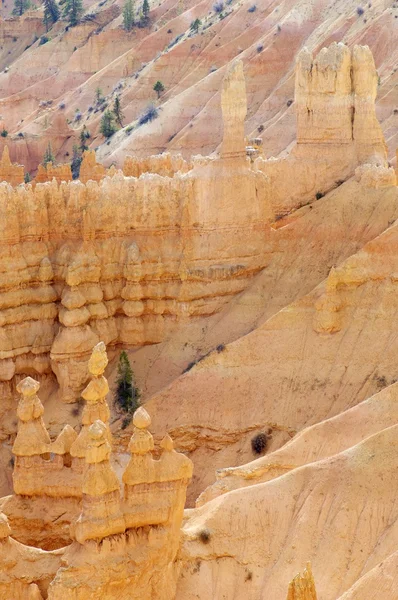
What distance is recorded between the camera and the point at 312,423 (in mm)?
31641

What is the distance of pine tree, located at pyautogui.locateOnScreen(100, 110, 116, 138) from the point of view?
7606 centimetres

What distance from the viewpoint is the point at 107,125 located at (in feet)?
250

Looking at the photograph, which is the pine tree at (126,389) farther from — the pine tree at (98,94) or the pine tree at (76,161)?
the pine tree at (98,94)

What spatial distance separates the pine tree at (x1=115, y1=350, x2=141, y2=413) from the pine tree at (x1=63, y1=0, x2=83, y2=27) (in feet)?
219

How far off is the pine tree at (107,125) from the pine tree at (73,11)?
22.5 m

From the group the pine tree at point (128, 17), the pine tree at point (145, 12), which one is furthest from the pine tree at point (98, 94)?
the pine tree at point (145, 12)

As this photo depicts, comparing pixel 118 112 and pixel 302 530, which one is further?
pixel 118 112

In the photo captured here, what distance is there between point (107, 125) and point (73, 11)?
85.3 ft

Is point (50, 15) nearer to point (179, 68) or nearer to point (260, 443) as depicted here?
point (179, 68)

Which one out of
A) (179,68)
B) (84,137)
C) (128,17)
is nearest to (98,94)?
(179,68)

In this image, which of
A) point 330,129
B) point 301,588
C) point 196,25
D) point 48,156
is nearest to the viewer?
point 301,588

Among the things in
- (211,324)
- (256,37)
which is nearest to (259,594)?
(211,324)

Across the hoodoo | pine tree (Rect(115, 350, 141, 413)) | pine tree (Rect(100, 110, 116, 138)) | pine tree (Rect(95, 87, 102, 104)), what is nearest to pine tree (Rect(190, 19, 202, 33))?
pine tree (Rect(95, 87, 102, 104))

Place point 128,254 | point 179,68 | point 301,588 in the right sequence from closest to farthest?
point 301,588 < point 128,254 < point 179,68
